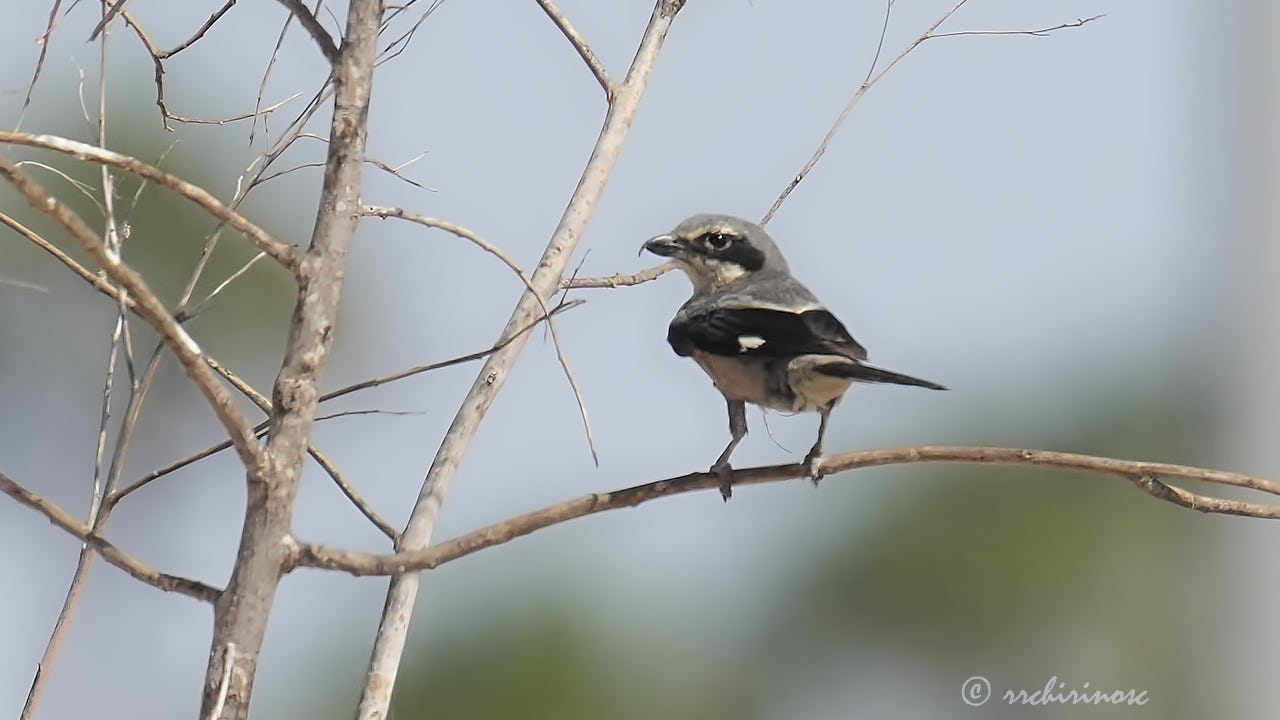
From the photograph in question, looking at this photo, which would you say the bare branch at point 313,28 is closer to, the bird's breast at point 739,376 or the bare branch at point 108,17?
the bare branch at point 108,17

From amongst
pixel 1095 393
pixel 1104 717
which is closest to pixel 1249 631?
pixel 1104 717

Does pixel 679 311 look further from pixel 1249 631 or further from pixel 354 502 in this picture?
pixel 1249 631

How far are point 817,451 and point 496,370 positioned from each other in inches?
51.1

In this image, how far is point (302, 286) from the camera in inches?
101

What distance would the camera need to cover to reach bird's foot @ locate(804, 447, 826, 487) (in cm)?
354

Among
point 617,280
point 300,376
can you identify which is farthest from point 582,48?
point 300,376

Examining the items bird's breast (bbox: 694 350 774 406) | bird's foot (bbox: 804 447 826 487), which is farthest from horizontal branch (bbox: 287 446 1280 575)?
bird's breast (bbox: 694 350 774 406)

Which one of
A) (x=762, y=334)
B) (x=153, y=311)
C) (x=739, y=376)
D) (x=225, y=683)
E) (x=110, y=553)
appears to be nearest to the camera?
(x=153, y=311)

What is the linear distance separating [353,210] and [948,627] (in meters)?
19.0

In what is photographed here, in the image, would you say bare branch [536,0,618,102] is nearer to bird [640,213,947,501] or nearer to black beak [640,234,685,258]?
bird [640,213,947,501]

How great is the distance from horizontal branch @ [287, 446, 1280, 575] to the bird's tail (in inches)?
14.7

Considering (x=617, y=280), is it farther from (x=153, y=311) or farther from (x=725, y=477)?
(x=153, y=311)

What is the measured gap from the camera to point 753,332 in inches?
183

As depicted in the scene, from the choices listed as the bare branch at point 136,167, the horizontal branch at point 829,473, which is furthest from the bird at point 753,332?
the bare branch at point 136,167
